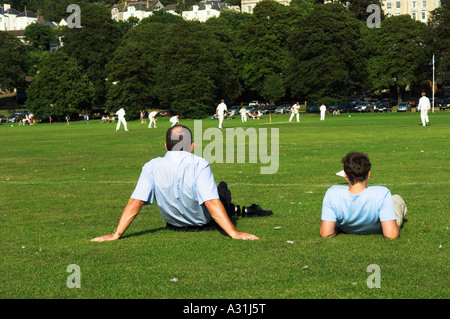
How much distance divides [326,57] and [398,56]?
20749 mm

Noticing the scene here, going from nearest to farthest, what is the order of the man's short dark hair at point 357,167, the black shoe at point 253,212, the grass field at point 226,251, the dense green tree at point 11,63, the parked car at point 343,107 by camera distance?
1. the grass field at point 226,251
2. the man's short dark hair at point 357,167
3. the black shoe at point 253,212
4. the parked car at point 343,107
5. the dense green tree at point 11,63

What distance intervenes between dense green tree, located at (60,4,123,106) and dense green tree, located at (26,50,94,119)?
188 inches

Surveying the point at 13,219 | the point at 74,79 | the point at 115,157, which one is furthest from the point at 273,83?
the point at 13,219

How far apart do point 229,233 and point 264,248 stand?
1.83ft

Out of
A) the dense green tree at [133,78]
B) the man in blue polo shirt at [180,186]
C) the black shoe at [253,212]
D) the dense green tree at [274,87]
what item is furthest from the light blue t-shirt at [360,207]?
the dense green tree at [274,87]

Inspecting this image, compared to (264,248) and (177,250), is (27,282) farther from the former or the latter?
(264,248)

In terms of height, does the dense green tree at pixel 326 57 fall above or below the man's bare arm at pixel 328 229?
above

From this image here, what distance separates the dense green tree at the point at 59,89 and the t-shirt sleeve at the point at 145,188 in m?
100

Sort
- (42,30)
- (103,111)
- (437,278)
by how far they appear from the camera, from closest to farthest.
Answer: (437,278) → (103,111) → (42,30)

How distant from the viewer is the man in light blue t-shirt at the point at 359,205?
26.2 ft

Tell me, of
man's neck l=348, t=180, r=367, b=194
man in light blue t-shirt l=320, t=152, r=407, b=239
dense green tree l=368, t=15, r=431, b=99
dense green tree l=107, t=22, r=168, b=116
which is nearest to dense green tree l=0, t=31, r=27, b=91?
dense green tree l=107, t=22, r=168, b=116

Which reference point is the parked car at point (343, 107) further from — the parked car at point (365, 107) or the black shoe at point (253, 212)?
the black shoe at point (253, 212)

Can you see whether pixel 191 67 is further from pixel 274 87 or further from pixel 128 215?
pixel 128 215

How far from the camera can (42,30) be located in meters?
167
